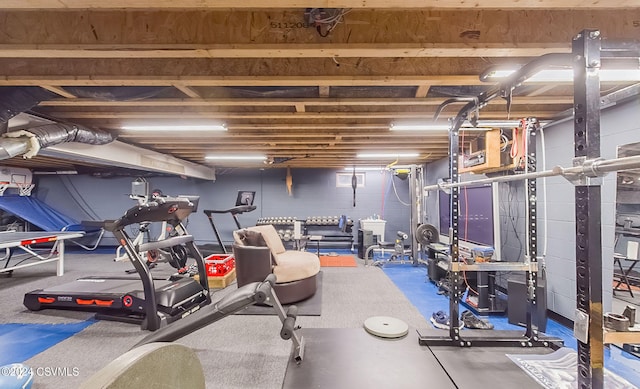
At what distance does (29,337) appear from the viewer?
2607 mm

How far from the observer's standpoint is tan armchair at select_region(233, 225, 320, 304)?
3.33 meters

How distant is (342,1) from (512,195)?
11.7 ft

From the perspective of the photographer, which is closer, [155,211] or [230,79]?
[230,79]

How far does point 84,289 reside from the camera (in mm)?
3223

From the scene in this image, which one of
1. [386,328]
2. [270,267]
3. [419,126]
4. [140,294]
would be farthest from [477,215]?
[140,294]

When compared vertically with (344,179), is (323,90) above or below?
above

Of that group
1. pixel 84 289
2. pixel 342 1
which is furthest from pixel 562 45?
pixel 84 289

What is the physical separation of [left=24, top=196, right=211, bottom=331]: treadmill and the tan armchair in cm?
64

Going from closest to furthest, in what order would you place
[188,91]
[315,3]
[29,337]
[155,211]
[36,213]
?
[315,3] < [188,91] < [29,337] < [155,211] < [36,213]

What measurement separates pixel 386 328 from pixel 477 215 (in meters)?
2.48

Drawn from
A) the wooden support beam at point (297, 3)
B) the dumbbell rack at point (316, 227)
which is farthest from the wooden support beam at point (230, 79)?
the dumbbell rack at point (316, 227)

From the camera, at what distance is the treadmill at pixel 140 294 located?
2.78 meters

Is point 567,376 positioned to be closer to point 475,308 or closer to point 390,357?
point 390,357

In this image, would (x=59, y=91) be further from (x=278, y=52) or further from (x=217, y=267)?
(x=217, y=267)
